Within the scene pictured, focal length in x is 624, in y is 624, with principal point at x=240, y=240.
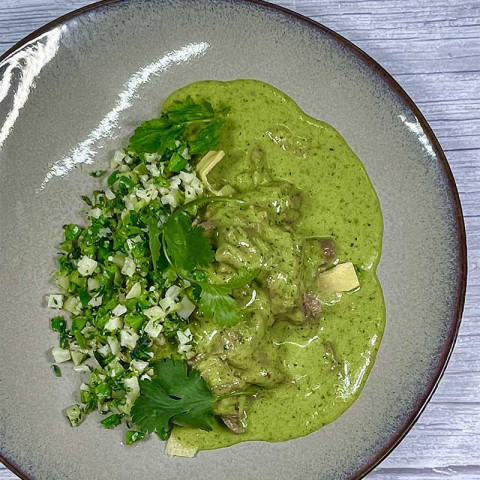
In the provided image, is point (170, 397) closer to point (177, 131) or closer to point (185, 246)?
point (185, 246)

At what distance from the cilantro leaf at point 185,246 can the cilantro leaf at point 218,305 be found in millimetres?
134

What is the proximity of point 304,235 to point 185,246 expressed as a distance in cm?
78

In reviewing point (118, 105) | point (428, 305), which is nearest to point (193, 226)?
point (118, 105)

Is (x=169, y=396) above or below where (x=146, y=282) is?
below

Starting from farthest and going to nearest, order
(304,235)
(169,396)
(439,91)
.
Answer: (439,91)
(304,235)
(169,396)

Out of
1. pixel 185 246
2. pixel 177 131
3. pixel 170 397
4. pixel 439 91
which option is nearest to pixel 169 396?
pixel 170 397

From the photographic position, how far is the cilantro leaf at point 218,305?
3062mm

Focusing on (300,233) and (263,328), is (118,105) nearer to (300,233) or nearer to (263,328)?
(300,233)

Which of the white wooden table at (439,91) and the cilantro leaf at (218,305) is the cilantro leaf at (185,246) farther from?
the white wooden table at (439,91)

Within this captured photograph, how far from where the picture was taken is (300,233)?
353 cm

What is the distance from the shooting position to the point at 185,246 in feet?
10.2

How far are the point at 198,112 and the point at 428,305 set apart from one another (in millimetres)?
1658

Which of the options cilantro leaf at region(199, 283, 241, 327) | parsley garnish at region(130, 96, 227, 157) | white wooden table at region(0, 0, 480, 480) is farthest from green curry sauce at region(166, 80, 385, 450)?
white wooden table at region(0, 0, 480, 480)

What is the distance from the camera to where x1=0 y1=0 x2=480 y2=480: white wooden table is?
146 inches
